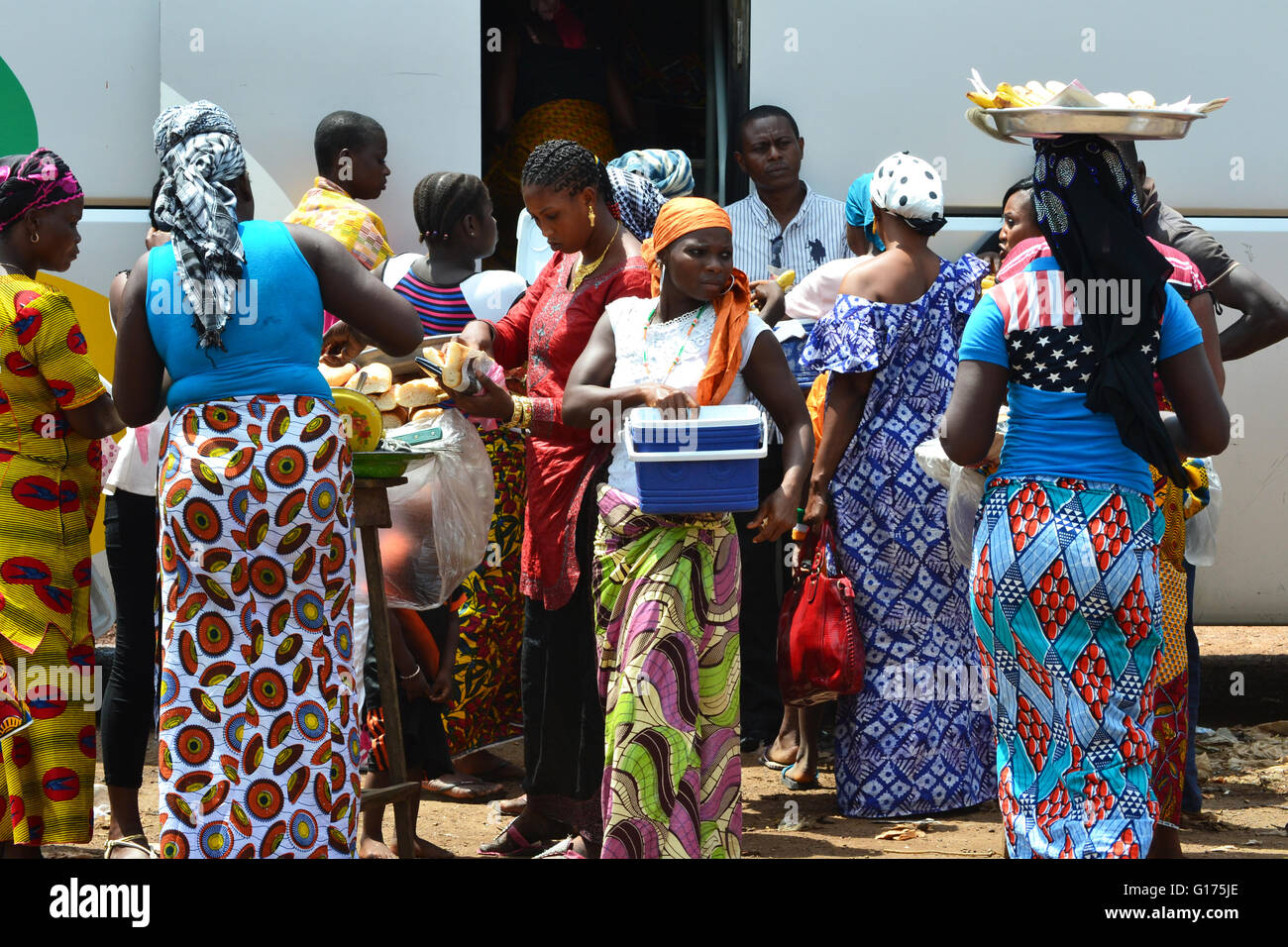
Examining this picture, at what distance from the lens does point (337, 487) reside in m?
3.93

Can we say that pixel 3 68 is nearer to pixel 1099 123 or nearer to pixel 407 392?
pixel 407 392

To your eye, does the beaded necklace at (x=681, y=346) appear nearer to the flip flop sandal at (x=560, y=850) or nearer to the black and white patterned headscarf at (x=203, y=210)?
the black and white patterned headscarf at (x=203, y=210)

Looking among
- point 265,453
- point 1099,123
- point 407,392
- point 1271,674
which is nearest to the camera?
point 1099,123

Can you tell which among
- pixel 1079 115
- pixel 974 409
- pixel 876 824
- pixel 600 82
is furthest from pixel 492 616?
pixel 600 82

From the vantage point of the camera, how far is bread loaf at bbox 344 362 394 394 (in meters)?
5.02

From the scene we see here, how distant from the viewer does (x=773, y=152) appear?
257 inches

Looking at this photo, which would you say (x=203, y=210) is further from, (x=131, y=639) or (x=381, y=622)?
(x=131, y=639)

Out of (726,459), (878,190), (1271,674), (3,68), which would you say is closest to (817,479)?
(878,190)

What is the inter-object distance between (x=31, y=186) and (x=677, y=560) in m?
2.35

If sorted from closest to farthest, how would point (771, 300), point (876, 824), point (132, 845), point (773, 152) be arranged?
point (132, 845) < point (876, 824) < point (771, 300) < point (773, 152)

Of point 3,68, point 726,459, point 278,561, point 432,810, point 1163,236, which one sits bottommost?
point 432,810

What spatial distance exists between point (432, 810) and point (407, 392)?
164cm

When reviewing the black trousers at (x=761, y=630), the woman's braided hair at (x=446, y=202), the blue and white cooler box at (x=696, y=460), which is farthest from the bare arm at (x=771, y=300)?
the blue and white cooler box at (x=696, y=460)

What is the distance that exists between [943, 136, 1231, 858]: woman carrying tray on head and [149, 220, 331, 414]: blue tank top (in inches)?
67.2
